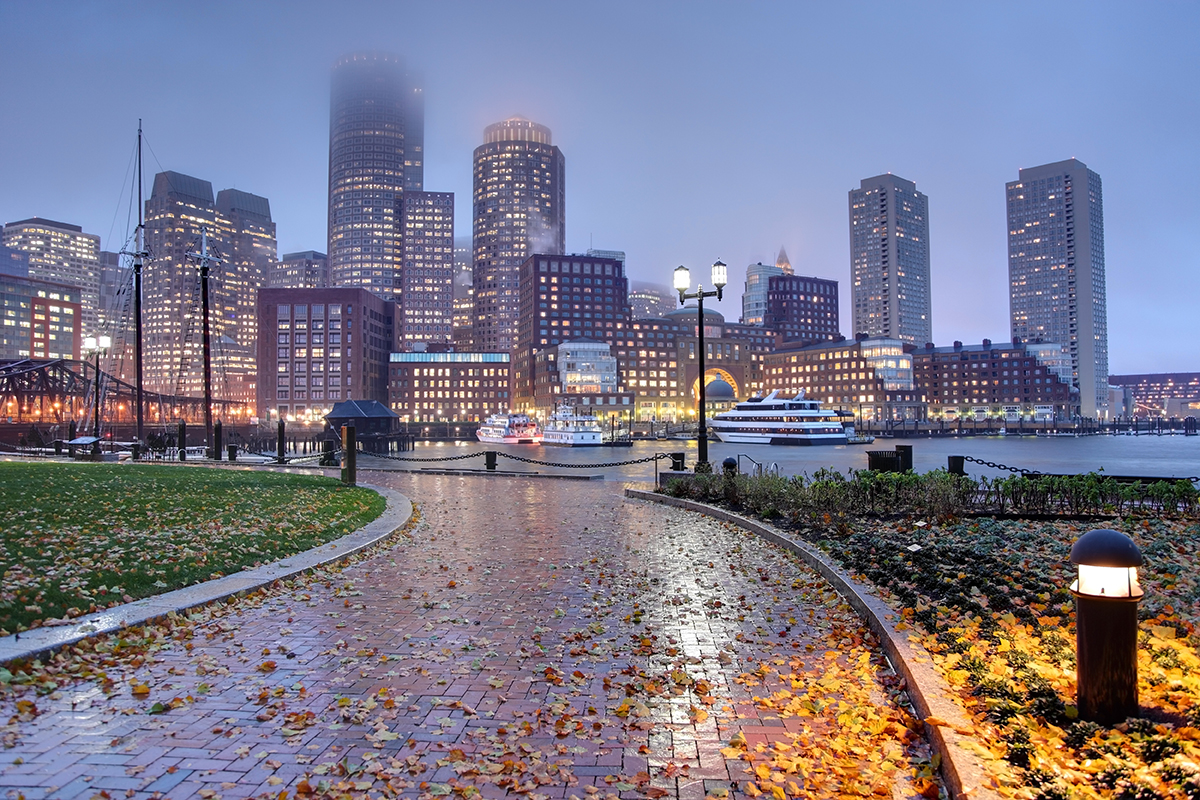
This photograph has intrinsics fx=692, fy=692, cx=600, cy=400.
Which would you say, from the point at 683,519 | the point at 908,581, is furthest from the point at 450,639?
the point at 683,519

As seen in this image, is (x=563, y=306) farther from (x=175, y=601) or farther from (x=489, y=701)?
(x=489, y=701)

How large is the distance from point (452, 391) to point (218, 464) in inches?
5955

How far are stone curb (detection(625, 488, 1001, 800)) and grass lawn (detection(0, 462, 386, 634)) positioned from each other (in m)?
8.32

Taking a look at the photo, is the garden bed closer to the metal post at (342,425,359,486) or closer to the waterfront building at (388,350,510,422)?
the metal post at (342,425,359,486)

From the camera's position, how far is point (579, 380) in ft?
563

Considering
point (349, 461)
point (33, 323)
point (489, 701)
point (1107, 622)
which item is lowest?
point (489, 701)

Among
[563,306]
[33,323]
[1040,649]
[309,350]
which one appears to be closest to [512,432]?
[309,350]

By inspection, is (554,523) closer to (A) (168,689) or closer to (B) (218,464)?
(A) (168,689)

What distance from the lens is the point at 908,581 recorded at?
29.6ft

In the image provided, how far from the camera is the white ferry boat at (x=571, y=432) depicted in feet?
334

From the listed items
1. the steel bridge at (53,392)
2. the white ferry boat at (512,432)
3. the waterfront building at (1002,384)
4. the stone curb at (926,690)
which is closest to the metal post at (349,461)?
the stone curb at (926,690)

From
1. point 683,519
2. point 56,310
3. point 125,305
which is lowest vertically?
point 683,519

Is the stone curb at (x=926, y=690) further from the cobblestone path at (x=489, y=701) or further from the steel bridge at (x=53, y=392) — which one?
the steel bridge at (x=53, y=392)

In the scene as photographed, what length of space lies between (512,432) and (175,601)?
364 feet
